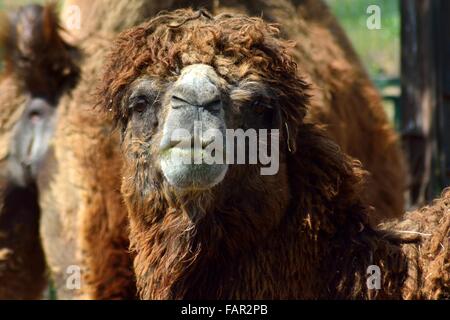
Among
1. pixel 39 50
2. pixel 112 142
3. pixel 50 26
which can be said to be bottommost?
pixel 112 142

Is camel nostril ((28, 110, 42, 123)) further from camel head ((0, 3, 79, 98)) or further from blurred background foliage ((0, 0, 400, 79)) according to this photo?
blurred background foliage ((0, 0, 400, 79))

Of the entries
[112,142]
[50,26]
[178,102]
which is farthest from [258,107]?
[50,26]

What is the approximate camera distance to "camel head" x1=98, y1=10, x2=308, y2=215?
409 centimetres

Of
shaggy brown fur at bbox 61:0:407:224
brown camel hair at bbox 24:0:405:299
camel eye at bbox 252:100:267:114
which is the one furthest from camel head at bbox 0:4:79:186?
camel eye at bbox 252:100:267:114

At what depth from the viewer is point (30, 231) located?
649cm

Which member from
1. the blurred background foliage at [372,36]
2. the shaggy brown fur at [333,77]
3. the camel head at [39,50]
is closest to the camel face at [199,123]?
the shaggy brown fur at [333,77]

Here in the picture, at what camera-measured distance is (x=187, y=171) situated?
4059 millimetres

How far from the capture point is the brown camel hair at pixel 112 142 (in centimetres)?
577

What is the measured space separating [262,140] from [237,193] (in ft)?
0.78

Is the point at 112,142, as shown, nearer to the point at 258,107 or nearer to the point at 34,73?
the point at 34,73

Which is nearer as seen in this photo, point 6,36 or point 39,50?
point 39,50

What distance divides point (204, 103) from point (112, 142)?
1.87 m

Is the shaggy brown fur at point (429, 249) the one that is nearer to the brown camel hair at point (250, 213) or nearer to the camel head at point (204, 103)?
the brown camel hair at point (250, 213)

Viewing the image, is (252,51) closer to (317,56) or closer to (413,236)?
(413,236)
